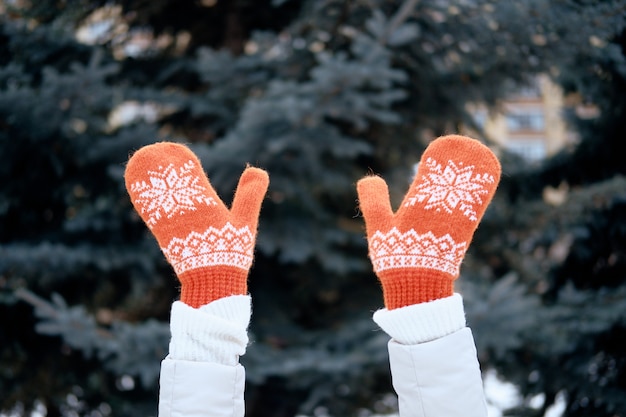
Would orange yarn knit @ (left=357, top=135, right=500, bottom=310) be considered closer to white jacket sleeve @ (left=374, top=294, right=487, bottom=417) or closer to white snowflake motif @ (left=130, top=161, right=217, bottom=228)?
white jacket sleeve @ (left=374, top=294, right=487, bottom=417)

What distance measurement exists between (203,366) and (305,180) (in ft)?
4.99

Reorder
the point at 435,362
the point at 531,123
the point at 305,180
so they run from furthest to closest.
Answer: the point at 531,123, the point at 305,180, the point at 435,362

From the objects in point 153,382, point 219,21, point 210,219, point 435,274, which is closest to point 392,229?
point 435,274

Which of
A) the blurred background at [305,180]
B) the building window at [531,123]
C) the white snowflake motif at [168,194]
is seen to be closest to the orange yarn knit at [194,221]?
the white snowflake motif at [168,194]

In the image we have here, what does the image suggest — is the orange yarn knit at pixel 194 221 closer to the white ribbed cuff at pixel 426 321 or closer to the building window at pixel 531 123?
the white ribbed cuff at pixel 426 321

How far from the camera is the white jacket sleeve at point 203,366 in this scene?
1.15 m

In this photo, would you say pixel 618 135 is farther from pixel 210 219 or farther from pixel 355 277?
pixel 210 219

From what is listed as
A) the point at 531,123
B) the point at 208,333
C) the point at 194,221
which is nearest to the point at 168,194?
the point at 194,221

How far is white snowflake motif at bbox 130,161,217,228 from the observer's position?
1253mm

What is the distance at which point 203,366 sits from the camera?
1.15 m

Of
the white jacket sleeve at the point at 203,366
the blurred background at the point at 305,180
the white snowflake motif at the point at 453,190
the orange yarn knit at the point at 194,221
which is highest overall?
the white snowflake motif at the point at 453,190

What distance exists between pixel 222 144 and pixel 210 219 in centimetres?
113

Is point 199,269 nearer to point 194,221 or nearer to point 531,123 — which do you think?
point 194,221

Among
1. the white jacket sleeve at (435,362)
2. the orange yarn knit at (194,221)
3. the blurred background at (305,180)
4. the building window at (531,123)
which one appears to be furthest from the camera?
the building window at (531,123)
